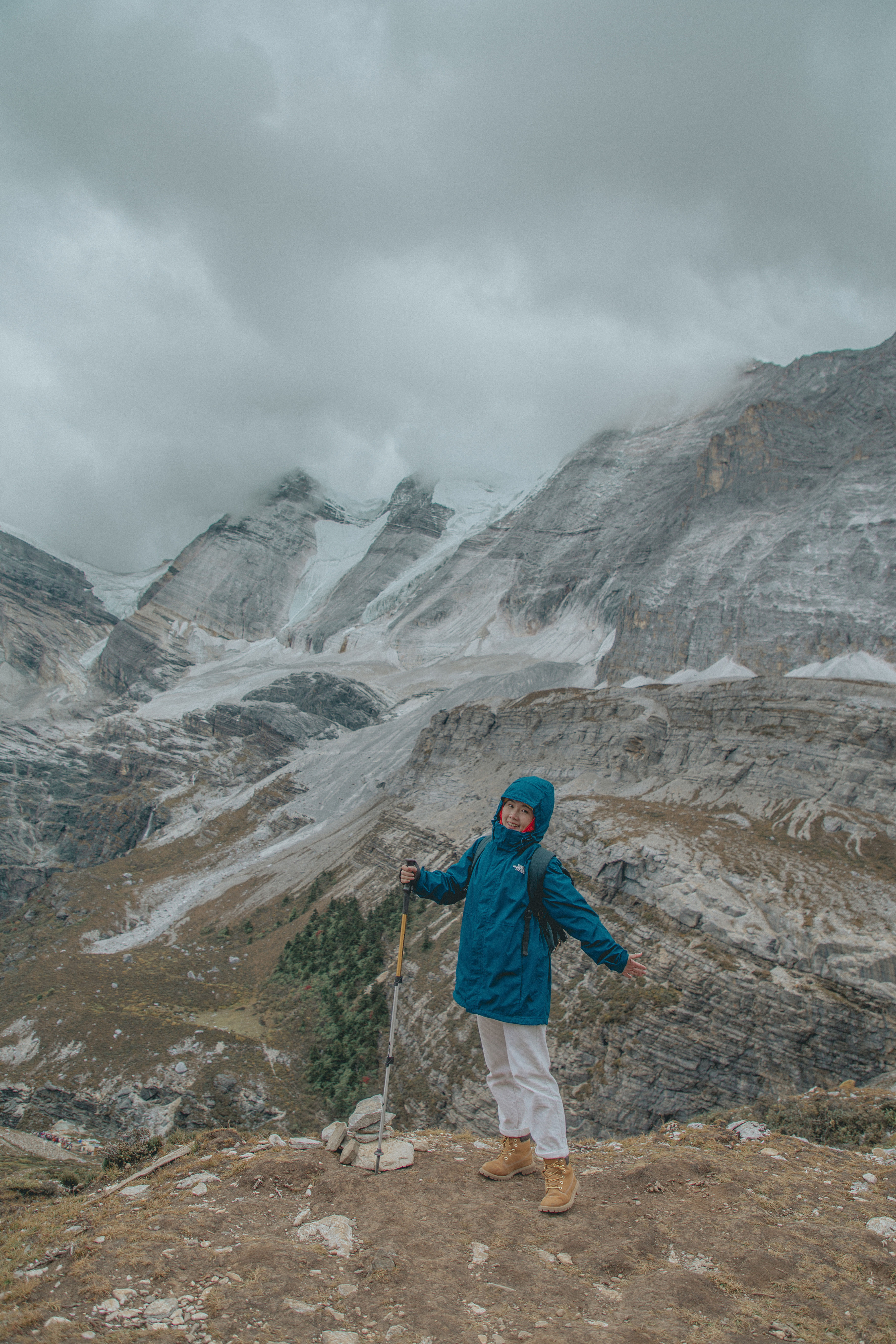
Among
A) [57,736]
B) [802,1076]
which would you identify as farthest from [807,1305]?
[57,736]

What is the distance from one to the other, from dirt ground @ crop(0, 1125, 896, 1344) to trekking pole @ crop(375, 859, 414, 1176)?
1.03 feet

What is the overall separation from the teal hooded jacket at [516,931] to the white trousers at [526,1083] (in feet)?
0.76

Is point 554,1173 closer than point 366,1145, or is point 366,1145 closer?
point 554,1173

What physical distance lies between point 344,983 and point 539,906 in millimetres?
27778

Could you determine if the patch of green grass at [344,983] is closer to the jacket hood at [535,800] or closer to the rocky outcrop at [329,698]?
the jacket hood at [535,800]

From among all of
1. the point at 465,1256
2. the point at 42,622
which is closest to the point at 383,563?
the point at 42,622

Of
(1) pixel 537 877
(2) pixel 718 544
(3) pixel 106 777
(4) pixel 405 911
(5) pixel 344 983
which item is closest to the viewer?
(1) pixel 537 877

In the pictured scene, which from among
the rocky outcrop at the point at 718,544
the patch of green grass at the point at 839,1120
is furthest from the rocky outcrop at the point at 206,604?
the patch of green grass at the point at 839,1120

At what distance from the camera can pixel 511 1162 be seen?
6.24 metres

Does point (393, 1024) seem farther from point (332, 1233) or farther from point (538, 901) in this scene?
point (538, 901)

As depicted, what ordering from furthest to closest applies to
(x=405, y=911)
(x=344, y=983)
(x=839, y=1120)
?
(x=344, y=983) → (x=839, y=1120) → (x=405, y=911)

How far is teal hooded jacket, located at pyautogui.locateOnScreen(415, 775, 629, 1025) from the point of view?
5.73 m

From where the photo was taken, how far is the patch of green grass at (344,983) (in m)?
23.6

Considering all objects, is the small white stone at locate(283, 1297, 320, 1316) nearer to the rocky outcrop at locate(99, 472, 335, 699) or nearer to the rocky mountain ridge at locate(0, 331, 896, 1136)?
the rocky mountain ridge at locate(0, 331, 896, 1136)
